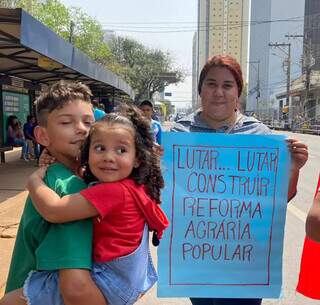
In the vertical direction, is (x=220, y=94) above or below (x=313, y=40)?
below

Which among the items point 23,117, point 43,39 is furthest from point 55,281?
point 23,117

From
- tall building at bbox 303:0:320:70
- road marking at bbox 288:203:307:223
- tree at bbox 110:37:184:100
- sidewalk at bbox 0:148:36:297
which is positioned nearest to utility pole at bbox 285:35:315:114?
tall building at bbox 303:0:320:70

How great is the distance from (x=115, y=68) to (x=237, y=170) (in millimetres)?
43128

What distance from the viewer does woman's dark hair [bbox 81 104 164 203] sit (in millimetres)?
1746

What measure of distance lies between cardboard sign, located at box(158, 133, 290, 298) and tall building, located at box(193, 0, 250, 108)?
4039 centimetres

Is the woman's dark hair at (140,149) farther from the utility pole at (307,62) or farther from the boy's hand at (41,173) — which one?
the utility pole at (307,62)

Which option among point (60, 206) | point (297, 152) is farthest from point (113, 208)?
point (297, 152)

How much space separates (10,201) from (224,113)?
6.38m

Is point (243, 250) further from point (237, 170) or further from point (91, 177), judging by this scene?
point (91, 177)

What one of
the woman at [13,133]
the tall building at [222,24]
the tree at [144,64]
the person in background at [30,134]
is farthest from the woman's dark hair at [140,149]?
the tree at [144,64]

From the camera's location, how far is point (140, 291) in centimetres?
175

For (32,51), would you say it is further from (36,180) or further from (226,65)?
(36,180)

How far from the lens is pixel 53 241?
161 centimetres

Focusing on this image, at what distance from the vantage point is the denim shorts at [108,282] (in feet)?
5.36
